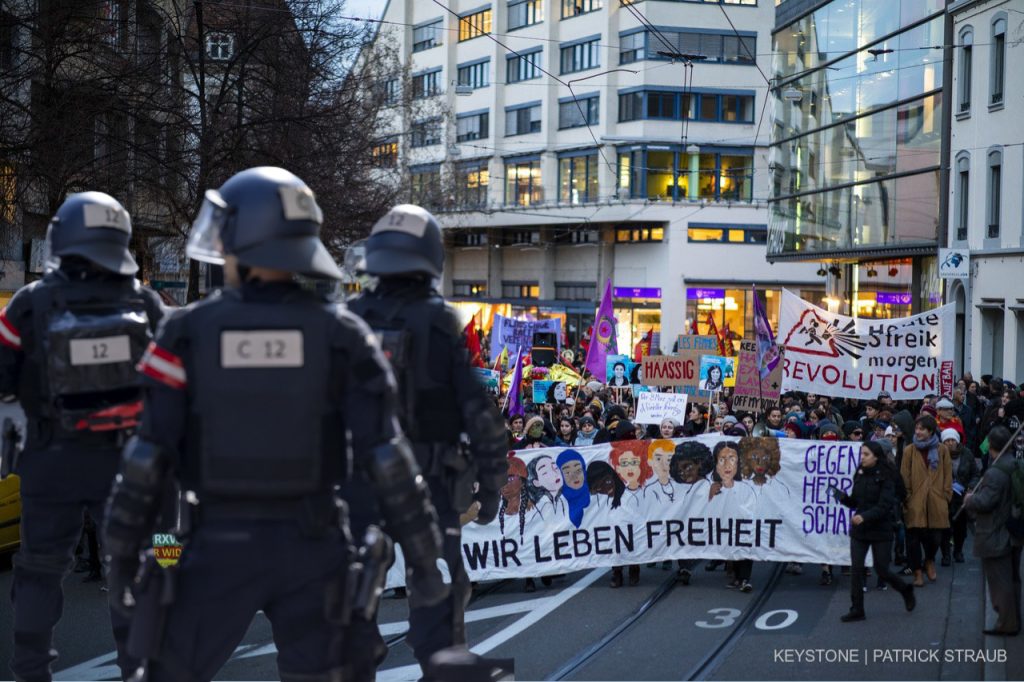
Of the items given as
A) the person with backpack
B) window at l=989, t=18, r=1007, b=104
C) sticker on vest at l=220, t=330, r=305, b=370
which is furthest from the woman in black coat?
window at l=989, t=18, r=1007, b=104

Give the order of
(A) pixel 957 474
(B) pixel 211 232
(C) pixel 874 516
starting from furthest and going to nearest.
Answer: (A) pixel 957 474 → (C) pixel 874 516 → (B) pixel 211 232

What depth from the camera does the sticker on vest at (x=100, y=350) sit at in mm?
5820

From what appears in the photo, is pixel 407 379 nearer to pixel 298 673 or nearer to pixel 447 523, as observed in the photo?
pixel 447 523

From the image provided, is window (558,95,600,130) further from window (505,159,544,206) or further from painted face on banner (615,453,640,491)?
painted face on banner (615,453,640,491)

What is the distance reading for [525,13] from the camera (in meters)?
61.7

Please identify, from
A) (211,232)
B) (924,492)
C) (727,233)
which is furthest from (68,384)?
(727,233)

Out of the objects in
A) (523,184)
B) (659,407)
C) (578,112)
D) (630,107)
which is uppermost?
(578,112)

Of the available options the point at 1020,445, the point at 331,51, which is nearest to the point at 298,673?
the point at 1020,445

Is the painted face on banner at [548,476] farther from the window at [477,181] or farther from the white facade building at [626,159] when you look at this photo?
the window at [477,181]

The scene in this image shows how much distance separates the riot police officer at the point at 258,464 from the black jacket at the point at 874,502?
348 inches

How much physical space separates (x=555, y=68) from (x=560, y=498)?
1904 inches

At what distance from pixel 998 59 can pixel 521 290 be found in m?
36.0

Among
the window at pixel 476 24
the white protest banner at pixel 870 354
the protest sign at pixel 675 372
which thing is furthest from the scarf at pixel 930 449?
the window at pixel 476 24

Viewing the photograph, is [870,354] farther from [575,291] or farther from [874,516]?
[575,291]
